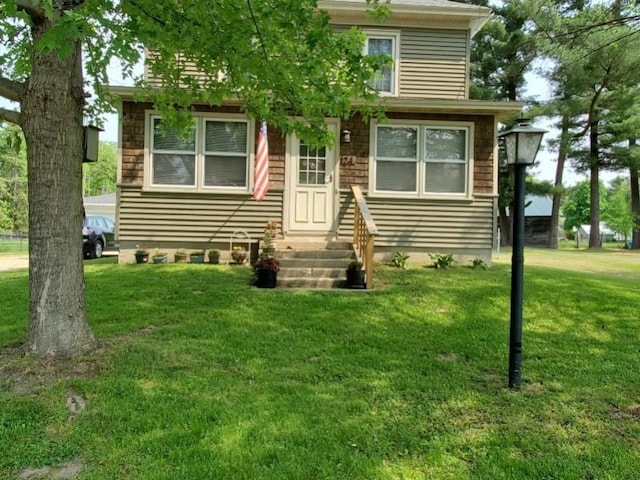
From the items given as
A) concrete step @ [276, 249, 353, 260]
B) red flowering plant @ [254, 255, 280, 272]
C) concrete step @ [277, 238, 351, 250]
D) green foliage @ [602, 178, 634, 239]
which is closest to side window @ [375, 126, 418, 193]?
concrete step @ [277, 238, 351, 250]

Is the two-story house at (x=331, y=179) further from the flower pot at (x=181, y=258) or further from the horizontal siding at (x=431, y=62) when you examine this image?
the horizontal siding at (x=431, y=62)

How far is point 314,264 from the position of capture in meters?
7.64

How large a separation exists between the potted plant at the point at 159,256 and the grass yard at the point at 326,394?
299 cm

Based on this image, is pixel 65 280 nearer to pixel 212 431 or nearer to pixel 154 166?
pixel 212 431

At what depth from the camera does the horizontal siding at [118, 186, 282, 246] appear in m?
8.95

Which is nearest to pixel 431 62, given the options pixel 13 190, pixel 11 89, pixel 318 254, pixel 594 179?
pixel 318 254

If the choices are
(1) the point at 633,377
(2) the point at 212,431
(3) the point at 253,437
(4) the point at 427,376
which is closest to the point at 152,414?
(2) the point at 212,431

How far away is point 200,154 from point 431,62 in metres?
5.27

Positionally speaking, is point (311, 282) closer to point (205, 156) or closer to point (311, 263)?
point (311, 263)

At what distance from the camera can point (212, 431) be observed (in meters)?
2.79

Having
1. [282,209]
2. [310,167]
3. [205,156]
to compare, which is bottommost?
[282,209]

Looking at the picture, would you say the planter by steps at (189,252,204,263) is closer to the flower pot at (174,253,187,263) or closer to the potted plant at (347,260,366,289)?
the flower pot at (174,253,187,263)

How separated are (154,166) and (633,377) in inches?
322

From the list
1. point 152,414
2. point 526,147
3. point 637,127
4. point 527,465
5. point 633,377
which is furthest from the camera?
point 637,127
